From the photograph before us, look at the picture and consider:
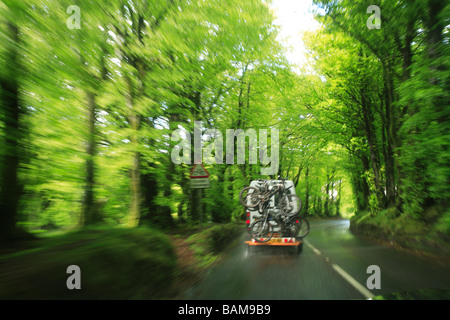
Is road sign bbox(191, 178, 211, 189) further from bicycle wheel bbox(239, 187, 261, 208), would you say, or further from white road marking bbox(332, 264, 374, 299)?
white road marking bbox(332, 264, 374, 299)

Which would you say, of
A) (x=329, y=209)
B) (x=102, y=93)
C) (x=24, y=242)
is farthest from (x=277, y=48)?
(x=329, y=209)

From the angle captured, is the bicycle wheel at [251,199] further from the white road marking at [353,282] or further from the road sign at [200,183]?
the white road marking at [353,282]

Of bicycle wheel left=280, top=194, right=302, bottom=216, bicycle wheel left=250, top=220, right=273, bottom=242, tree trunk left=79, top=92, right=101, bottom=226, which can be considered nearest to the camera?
tree trunk left=79, top=92, right=101, bottom=226

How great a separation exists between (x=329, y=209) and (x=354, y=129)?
35.4 metres

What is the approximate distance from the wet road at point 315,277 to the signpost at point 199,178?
260 cm

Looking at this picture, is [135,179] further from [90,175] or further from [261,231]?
[261,231]

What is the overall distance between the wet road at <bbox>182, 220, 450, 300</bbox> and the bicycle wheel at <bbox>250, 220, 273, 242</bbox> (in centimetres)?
57

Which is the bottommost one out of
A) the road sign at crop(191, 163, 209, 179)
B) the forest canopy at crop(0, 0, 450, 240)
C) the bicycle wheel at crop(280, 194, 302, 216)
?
the bicycle wheel at crop(280, 194, 302, 216)

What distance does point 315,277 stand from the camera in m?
4.86

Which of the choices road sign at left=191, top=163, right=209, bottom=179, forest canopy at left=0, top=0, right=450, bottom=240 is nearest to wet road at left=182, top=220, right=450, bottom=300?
forest canopy at left=0, top=0, right=450, bottom=240

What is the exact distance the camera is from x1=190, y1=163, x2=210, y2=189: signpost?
832 centimetres

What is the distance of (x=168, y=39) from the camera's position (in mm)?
6652
